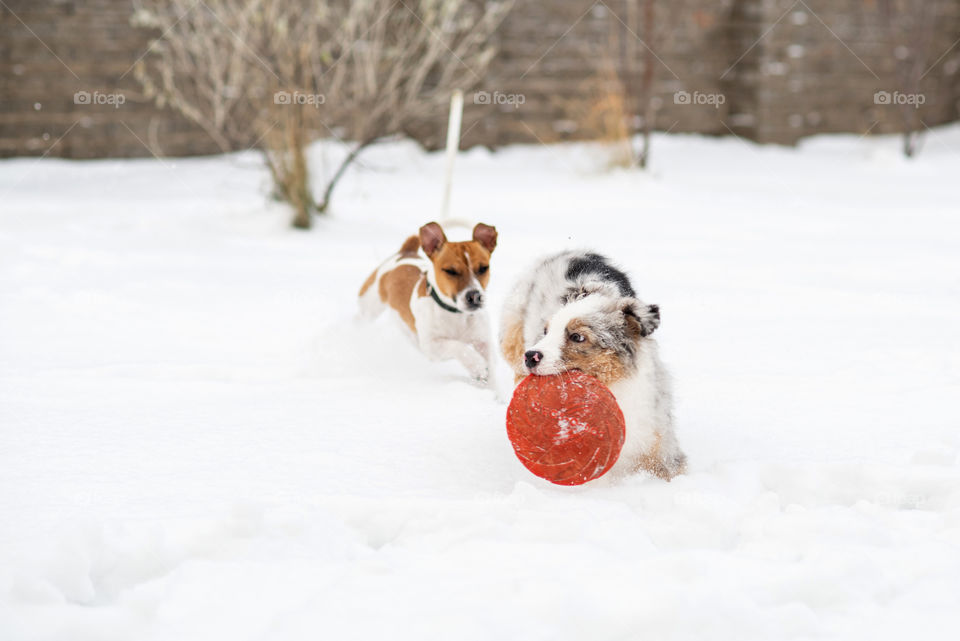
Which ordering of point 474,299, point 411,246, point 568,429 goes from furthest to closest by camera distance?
1. point 411,246
2. point 474,299
3. point 568,429

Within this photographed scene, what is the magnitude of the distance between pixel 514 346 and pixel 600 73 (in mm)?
10696

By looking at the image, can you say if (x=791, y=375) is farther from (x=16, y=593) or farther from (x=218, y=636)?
(x=16, y=593)

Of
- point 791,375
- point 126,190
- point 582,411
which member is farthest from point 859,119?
point 582,411

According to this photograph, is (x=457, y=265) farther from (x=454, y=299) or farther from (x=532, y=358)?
(x=532, y=358)

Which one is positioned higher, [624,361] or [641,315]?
[641,315]

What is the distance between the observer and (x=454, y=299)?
392 centimetres

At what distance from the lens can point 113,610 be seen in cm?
185

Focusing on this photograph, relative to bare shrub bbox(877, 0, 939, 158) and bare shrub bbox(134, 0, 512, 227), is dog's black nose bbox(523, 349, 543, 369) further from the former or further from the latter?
bare shrub bbox(877, 0, 939, 158)

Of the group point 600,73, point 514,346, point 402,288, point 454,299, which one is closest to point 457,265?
point 454,299

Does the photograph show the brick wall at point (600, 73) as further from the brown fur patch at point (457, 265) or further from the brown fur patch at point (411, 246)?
the brown fur patch at point (457, 265)

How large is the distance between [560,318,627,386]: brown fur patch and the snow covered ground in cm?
34

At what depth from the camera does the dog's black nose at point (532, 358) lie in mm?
2672

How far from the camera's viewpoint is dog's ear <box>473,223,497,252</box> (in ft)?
13.2

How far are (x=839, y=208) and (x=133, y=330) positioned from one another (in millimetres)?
7717
